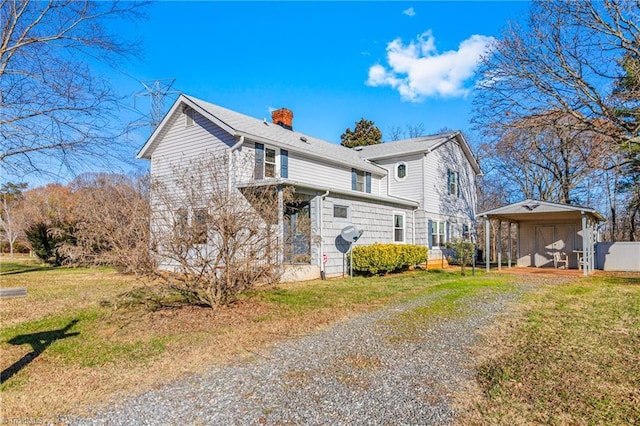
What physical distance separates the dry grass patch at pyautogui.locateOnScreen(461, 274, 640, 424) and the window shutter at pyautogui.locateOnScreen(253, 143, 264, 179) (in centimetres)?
924

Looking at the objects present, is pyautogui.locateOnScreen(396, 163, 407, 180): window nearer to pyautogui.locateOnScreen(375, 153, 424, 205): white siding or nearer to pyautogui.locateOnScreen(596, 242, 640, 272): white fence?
pyautogui.locateOnScreen(375, 153, 424, 205): white siding

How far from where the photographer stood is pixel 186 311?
6852 millimetres

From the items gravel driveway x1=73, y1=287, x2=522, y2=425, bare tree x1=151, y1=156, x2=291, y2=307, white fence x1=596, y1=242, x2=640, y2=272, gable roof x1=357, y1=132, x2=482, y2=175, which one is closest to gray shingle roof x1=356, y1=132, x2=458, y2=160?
gable roof x1=357, y1=132, x2=482, y2=175

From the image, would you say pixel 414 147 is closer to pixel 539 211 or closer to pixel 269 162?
pixel 539 211

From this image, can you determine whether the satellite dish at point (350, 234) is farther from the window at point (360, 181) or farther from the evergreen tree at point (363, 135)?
the evergreen tree at point (363, 135)

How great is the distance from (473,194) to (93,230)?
2231 centimetres

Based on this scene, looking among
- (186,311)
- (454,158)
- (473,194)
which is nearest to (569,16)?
(454,158)

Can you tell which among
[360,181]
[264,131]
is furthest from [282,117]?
[360,181]

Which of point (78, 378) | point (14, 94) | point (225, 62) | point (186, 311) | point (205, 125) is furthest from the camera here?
point (225, 62)

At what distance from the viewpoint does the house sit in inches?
496

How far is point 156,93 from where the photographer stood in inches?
725

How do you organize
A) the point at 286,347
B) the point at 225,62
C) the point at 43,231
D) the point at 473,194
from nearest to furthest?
the point at 286,347 < the point at 225,62 < the point at 43,231 < the point at 473,194

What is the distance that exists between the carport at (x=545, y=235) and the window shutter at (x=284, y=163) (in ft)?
26.2

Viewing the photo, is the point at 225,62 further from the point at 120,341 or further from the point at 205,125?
the point at 120,341
